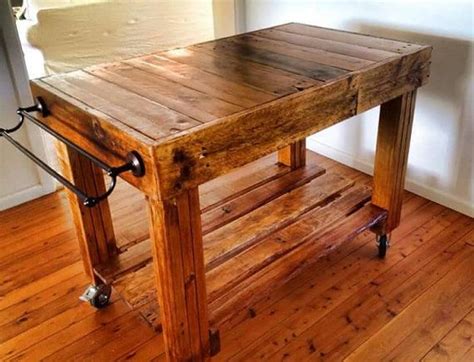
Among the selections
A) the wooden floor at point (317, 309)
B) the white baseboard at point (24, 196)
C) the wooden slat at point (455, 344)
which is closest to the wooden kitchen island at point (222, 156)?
the wooden floor at point (317, 309)

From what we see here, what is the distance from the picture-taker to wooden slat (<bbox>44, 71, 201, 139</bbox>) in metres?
1.07

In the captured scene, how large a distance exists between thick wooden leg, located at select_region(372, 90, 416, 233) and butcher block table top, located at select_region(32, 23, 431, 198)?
95 millimetres

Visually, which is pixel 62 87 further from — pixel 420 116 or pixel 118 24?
pixel 118 24

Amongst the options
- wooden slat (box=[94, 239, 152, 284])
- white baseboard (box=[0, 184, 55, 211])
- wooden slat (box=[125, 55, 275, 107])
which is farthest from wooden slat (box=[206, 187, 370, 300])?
white baseboard (box=[0, 184, 55, 211])

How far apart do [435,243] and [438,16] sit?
0.91 meters

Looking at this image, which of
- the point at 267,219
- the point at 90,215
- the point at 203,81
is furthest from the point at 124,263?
the point at 203,81

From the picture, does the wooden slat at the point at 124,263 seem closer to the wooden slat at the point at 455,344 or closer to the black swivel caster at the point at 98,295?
the black swivel caster at the point at 98,295

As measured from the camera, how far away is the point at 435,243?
196 centimetres

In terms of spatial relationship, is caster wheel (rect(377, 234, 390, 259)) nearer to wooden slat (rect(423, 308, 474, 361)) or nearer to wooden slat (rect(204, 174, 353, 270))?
wooden slat (rect(204, 174, 353, 270))

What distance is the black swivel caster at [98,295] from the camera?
166 centimetres

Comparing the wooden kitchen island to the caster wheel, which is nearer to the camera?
the wooden kitchen island

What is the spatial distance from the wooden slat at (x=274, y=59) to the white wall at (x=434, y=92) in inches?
31.3

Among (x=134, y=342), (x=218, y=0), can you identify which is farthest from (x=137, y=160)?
(x=218, y=0)

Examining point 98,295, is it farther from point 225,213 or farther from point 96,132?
point 96,132
